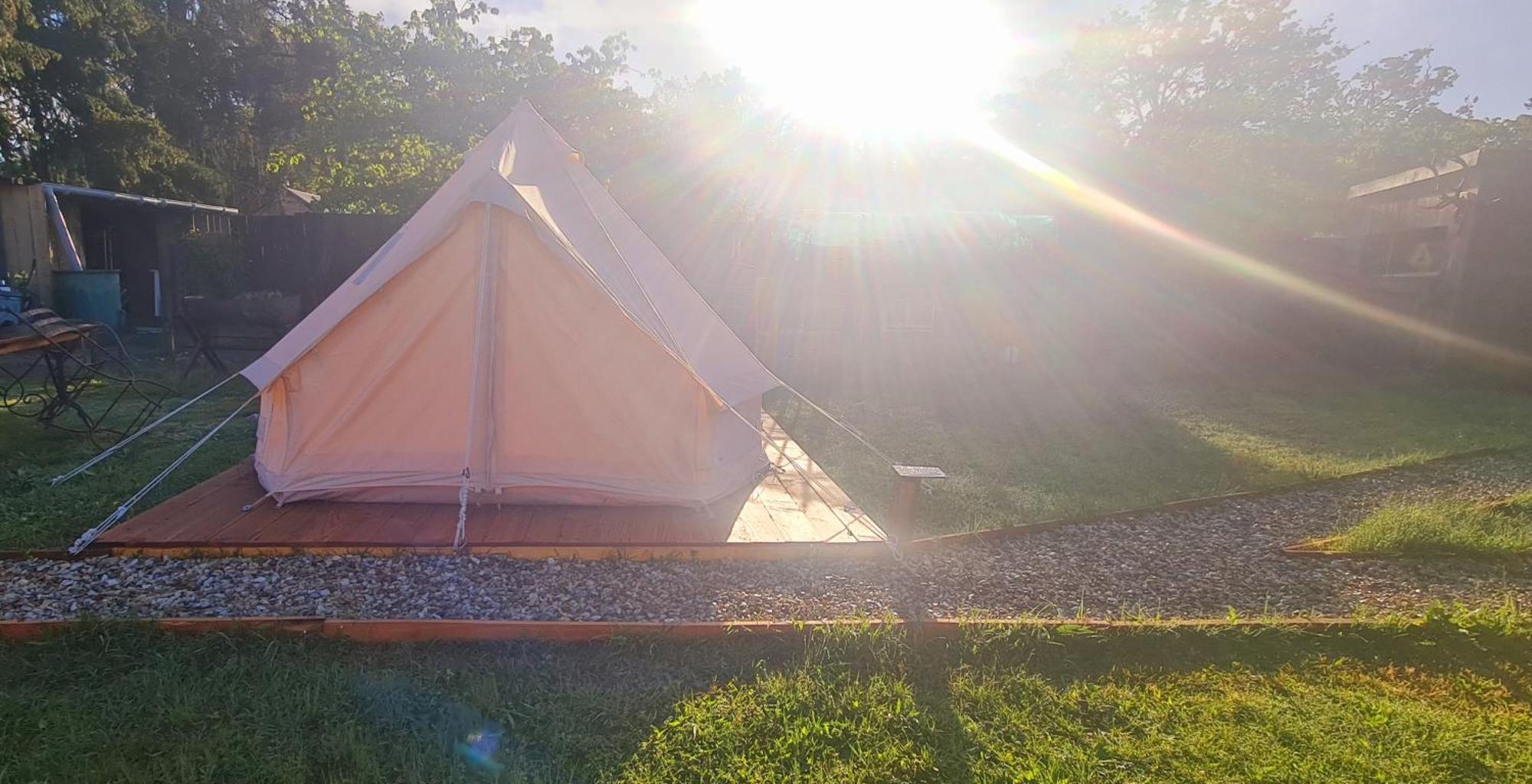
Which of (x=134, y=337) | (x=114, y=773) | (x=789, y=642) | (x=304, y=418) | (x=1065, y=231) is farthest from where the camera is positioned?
(x=1065, y=231)

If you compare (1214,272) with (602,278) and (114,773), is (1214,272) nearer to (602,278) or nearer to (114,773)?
(602,278)

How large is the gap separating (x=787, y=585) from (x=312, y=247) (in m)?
10.9

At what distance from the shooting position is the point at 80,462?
4.91 metres

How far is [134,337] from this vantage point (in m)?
11.2

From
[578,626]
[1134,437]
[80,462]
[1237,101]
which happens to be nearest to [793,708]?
[578,626]

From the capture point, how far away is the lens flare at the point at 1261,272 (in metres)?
9.33

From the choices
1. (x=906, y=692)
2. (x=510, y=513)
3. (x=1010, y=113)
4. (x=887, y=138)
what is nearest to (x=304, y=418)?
(x=510, y=513)

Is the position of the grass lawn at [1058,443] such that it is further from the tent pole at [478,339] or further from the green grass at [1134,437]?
the tent pole at [478,339]

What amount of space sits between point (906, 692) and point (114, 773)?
7.97 ft

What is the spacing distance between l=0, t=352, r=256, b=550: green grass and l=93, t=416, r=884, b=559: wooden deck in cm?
37

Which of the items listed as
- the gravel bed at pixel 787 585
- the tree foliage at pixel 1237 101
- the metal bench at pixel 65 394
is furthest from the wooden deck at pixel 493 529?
the tree foliage at pixel 1237 101

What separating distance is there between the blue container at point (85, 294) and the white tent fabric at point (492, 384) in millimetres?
10209

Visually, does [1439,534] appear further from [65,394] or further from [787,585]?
[65,394]

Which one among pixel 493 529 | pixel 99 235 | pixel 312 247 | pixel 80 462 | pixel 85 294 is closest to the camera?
pixel 493 529
